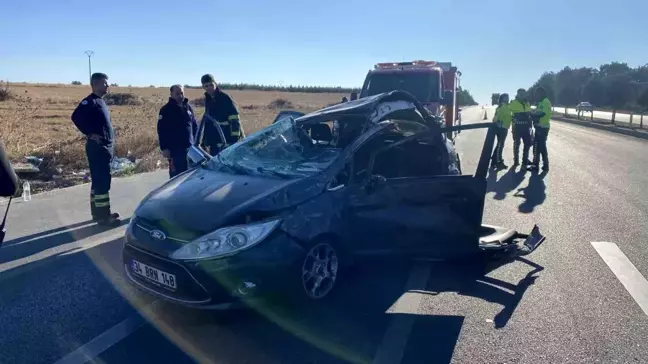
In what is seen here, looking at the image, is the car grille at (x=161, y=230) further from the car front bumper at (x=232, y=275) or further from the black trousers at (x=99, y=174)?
the black trousers at (x=99, y=174)

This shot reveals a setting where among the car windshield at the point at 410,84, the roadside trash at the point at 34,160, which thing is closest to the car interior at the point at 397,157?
the car windshield at the point at 410,84

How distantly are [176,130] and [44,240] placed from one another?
2.11m

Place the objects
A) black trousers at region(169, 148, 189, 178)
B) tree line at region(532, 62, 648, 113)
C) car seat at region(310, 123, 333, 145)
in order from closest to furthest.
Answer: car seat at region(310, 123, 333, 145), black trousers at region(169, 148, 189, 178), tree line at region(532, 62, 648, 113)

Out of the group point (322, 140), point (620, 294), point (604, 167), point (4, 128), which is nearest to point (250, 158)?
point (322, 140)

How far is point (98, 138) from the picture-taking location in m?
6.73

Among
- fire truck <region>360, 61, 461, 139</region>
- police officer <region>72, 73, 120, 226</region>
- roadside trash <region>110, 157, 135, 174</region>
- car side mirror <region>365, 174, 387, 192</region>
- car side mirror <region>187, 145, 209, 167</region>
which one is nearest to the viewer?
car side mirror <region>365, 174, 387, 192</region>

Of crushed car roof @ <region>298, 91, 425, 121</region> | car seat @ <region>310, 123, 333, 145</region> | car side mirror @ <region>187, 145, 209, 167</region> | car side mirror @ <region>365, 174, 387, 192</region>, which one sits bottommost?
car side mirror @ <region>365, 174, 387, 192</region>

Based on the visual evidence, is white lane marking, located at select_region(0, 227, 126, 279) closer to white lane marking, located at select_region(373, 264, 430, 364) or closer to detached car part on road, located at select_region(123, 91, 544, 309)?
detached car part on road, located at select_region(123, 91, 544, 309)

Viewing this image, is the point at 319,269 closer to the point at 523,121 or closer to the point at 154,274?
the point at 154,274

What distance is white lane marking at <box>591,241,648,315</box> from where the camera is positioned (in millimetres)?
4770

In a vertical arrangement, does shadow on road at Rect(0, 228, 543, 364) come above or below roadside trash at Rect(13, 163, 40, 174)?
below

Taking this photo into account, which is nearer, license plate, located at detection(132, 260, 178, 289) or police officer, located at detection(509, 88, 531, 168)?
license plate, located at detection(132, 260, 178, 289)

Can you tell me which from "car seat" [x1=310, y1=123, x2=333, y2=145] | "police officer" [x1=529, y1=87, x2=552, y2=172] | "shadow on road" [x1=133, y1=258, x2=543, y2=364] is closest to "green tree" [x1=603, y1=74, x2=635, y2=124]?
"police officer" [x1=529, y1=87, x2=552, y2=172]

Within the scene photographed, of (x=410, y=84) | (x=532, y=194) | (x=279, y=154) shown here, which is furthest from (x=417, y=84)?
(x=279, y=154)
